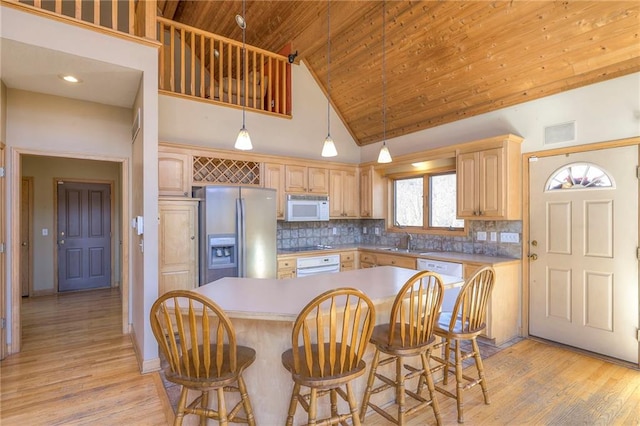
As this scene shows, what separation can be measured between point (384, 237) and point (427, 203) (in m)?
0.94

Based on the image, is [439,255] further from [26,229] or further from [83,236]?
[26,229]

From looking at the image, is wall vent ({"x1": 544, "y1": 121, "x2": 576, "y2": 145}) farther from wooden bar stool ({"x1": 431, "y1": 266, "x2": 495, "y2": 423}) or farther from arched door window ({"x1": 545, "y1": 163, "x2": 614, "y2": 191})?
wooden bar stool ({"x1": 431, "y1": 266, "x2": 495, "y2": 423})

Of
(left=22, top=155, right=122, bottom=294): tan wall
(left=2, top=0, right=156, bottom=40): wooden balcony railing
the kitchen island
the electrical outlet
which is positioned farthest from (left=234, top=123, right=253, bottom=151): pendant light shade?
(left=22, top=155, right=122, bottom=294): tan wall

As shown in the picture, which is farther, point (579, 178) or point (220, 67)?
point (220, 67)

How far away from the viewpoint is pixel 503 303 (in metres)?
3.46

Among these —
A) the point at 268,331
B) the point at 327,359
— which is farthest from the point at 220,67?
the point at 327,359

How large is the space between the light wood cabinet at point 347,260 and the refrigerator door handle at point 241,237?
61.3 inches

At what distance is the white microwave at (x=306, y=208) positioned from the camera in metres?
4.56

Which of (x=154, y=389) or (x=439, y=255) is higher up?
(x=439, y=255)

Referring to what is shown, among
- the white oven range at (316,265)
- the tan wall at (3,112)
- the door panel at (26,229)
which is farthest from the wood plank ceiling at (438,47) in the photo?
the door panel at (26,229)

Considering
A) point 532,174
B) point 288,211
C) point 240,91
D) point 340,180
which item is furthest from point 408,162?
point 240,91

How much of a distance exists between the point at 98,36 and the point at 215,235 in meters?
2.12

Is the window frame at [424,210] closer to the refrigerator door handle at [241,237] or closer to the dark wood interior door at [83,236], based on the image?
the refrigerator door handle at [241,237]

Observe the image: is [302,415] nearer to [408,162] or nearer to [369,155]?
[408,162]
